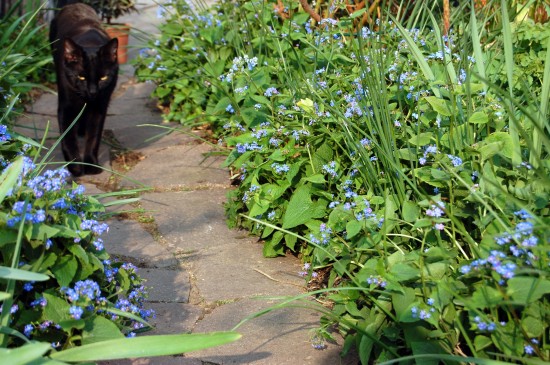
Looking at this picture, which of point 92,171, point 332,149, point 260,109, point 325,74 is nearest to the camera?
point 332,149

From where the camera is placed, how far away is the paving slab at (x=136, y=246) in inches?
117

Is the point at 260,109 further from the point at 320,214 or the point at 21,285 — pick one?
the point at 21,285

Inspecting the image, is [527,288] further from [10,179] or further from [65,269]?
[10,179]

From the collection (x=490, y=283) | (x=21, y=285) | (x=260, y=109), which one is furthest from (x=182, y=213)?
(x=490, y=283)

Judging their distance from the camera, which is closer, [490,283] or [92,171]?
[490,283]

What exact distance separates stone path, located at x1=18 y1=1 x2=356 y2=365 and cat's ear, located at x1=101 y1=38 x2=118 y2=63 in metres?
0.53

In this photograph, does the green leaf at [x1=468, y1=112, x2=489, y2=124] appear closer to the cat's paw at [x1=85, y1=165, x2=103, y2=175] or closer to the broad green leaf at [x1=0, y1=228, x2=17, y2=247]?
the broad green leaf at [x1=0, y1=228, x2=17, y2=247]

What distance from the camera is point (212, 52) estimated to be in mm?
4418

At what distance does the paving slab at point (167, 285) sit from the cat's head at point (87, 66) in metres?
1.64

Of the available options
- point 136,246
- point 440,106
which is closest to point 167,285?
point 136,246

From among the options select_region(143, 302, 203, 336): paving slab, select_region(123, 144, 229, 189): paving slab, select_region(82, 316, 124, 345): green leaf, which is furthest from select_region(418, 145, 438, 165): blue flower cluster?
select_region(123, 144, 229, 189): paving slab

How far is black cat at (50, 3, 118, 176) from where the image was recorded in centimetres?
414

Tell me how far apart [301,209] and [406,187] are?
0.44m

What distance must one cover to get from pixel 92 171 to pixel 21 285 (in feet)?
7.68
